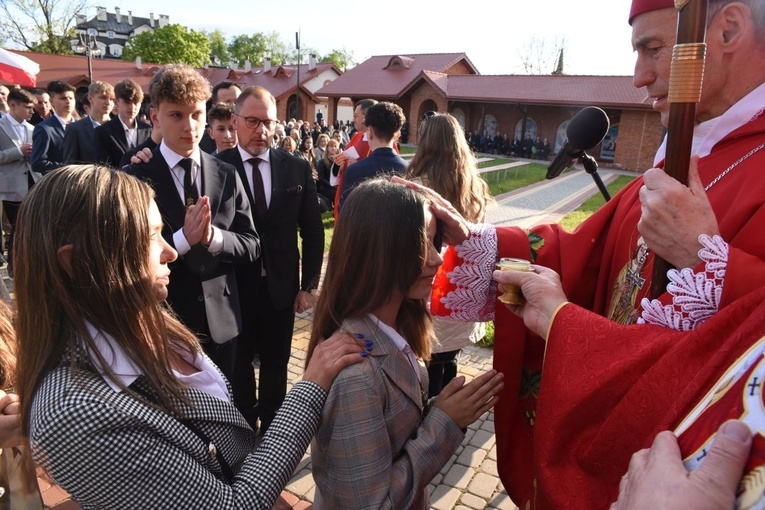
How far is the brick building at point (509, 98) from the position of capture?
78.5ft

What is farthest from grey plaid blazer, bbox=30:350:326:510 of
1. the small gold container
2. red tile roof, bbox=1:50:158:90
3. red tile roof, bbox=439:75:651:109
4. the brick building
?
red tile roof, bbox=1:50:158:90

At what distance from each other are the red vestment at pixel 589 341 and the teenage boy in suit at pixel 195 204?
1.54 m

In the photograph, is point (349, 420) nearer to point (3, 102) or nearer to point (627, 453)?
point (627, 453)

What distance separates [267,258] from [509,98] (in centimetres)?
2634

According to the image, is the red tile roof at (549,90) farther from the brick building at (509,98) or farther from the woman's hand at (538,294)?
the woman's hand at (538,294)

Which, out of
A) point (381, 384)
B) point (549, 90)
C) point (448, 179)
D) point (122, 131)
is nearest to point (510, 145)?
point (549, 90)

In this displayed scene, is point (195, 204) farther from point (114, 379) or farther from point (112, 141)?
point (112, 141)

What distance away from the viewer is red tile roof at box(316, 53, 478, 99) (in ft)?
101

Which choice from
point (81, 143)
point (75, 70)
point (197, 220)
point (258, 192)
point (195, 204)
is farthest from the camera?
point (75, 70)

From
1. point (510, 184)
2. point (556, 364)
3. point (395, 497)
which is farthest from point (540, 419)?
point (510, 184)

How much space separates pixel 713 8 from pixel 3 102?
29.3 ft

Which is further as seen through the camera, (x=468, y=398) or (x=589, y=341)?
(x=468, y=398)

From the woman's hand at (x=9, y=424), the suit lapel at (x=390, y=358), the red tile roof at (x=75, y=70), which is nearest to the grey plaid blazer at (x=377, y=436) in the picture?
the suit lapel at (x=390, y=358)

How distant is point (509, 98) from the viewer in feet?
88.7
